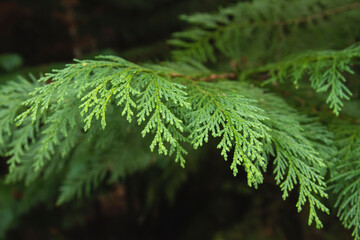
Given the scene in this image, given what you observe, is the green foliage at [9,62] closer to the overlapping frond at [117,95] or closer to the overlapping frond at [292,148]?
the overlapping frond at [117,95]

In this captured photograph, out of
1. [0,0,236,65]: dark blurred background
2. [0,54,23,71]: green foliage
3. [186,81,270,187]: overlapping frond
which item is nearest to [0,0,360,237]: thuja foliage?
[186,81,270,187]: overlapping frond

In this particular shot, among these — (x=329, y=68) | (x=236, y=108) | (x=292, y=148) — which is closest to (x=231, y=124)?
(x=236, y=108)

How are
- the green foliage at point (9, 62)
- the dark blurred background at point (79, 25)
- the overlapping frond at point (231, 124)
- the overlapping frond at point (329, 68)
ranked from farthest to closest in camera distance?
1. the dark blurred background at point (79, 25)
2. the green foliage at point (9, 62)
3. the overlapping frond at point (329, 68)
4. the overlapping frond at point (231, 124)

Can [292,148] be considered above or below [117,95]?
below

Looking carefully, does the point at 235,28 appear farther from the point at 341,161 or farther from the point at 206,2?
the point at 206,2

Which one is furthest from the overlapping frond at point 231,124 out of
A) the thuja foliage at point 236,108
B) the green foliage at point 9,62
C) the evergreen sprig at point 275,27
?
the green foliage at point 9,62

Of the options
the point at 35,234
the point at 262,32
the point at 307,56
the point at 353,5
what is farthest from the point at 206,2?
the point at 35,234

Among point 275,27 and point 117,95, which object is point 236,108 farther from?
point 275,27

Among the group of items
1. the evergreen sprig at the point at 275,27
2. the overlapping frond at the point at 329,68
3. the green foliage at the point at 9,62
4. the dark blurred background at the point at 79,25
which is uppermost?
the dark blurred background at the point at 79,25
